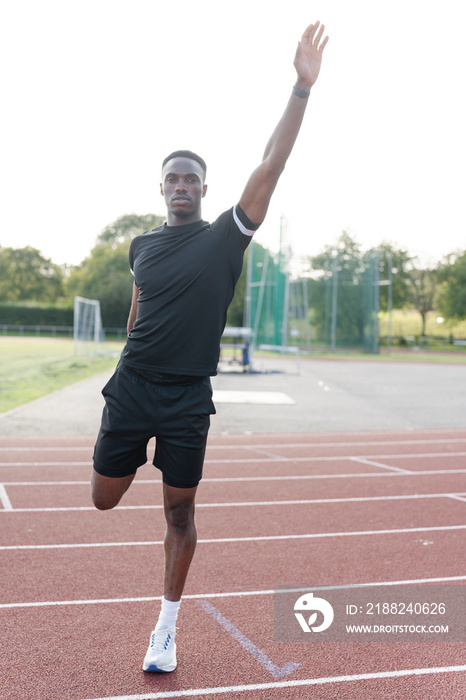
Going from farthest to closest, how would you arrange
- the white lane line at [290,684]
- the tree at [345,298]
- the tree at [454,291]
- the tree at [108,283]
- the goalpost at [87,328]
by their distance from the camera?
the tree at [454,291], the tree at [108,283], the tree at [345,298], the goalpost at [87,328], the white lane line at [290,684]

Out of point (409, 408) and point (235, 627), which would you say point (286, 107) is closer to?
point (235, 627)

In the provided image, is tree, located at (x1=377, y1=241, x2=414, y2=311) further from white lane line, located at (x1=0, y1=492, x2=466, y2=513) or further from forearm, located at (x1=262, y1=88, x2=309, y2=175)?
forearm, located at (x1=262, y1=88, x2=309, y2=175)

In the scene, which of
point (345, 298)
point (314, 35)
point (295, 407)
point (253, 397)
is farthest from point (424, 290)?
point (314, 35)

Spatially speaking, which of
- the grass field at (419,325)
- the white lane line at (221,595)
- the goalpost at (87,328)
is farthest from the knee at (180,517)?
the grass field at (419,325)

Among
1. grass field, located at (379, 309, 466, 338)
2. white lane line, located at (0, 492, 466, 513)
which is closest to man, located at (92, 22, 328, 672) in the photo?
white lane line, located at (0, 492, 466, 513)

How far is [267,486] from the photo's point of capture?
6074mm

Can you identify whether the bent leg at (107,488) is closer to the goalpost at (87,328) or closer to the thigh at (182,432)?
the thigh at (182,432)

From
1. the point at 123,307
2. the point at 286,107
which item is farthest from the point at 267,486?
the point at 123,307

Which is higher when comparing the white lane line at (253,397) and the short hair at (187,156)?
the short hair at (187,156)

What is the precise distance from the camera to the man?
2.63 m

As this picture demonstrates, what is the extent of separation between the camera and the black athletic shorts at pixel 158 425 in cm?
264

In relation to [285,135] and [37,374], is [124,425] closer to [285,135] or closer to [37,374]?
[285,135]

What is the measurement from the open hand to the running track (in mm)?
2296

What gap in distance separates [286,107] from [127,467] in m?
1.52
